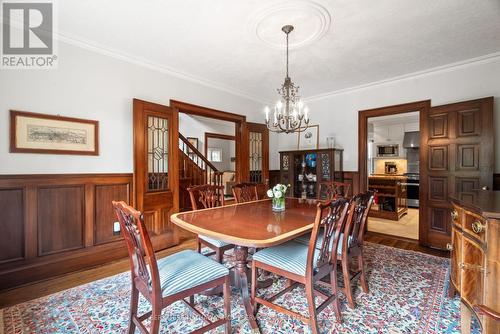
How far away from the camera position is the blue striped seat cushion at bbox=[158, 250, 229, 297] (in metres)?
1.42

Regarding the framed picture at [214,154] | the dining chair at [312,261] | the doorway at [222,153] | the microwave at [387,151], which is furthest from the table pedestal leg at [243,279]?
the framed picture at [214,154]

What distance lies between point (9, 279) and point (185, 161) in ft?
11.7

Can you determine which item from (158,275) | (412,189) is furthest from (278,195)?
(412,189)

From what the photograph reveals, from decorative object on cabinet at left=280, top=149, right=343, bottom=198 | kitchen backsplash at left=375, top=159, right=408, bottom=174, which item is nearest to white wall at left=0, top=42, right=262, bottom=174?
decorative object on cabinet at left=280, top=149, right=343, bottom=198

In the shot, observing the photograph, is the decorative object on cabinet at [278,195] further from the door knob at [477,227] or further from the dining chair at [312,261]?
the door knob at [477,227]

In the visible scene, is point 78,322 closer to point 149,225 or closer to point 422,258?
point 149,225

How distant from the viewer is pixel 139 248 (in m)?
1.36

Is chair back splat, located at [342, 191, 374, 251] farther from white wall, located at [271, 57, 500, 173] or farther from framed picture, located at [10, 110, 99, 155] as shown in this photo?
framed picture, located at [10, 110, 99, 155]

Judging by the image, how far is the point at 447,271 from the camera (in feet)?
8.62

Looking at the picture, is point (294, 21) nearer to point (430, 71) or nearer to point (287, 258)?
point (287, 258)

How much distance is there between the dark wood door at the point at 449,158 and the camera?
296 cm

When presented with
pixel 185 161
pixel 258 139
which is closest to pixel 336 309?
pixel 258 139

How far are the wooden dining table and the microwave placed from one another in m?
6.19

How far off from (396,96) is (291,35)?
233 cm
